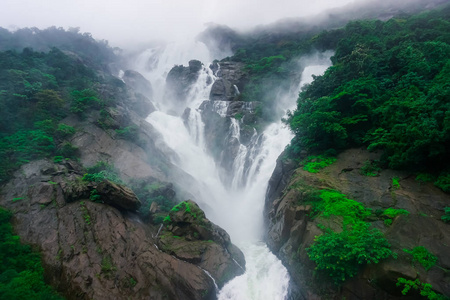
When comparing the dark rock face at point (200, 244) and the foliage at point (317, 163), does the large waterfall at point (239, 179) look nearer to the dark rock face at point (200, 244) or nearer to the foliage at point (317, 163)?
the dark rock face at point (200, 244)

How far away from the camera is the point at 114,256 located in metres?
11.7

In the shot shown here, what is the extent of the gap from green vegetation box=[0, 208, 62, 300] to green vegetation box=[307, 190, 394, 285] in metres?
11.0

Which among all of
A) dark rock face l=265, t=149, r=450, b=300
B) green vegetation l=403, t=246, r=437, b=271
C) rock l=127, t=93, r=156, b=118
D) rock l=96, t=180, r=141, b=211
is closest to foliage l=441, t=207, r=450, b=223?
dark rock face l=265, t=149, r=450, b=300

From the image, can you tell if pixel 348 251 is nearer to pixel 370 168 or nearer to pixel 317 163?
pixel 370 168

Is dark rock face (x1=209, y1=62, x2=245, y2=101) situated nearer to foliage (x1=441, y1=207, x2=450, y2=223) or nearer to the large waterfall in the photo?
the large waterfall

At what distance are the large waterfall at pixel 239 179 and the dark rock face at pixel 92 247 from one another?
2.97 m

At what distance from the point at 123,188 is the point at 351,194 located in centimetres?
1300

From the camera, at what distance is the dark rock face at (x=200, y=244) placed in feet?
41.9

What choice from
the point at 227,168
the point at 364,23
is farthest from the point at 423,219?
the point at 364,23

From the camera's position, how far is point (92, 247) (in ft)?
38.8

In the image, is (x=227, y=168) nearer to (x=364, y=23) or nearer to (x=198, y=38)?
(x=364, y=23)

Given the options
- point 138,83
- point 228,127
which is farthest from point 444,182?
point 138,83

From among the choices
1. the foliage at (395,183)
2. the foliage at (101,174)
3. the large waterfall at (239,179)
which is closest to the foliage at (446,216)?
the foliage at (395,183)

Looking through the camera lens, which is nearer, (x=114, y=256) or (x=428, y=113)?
(x=428, y=113)
